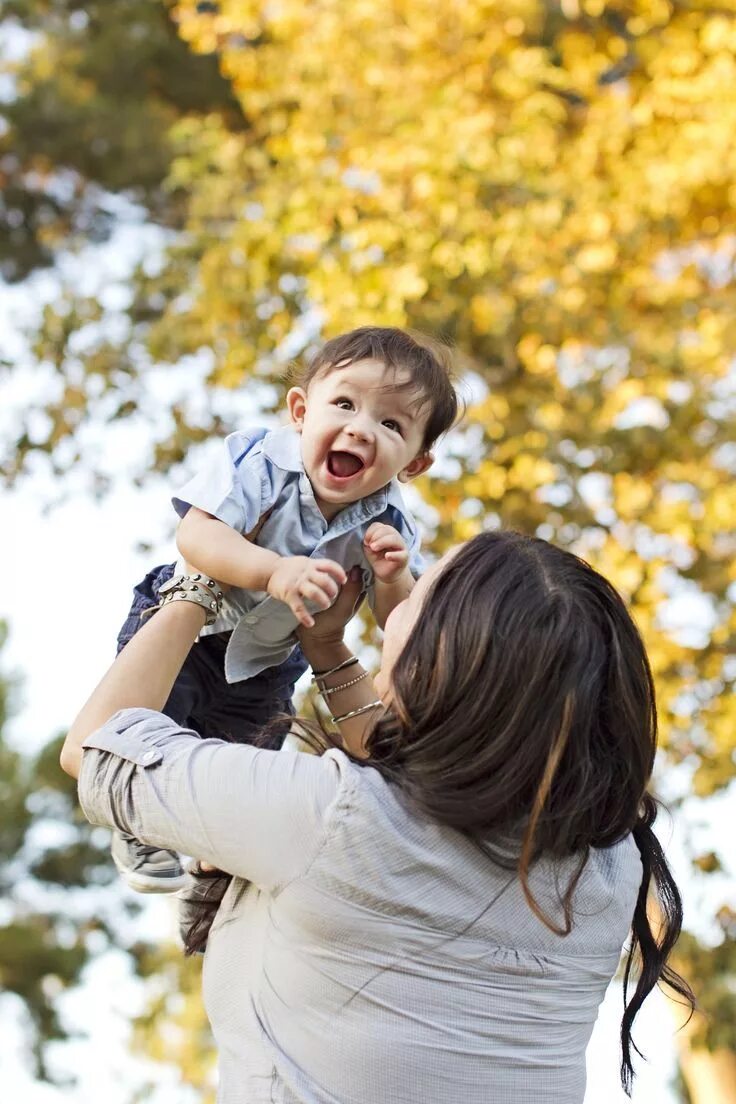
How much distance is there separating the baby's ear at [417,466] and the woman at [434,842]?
67 cm

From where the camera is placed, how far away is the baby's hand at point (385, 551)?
6.57 feet

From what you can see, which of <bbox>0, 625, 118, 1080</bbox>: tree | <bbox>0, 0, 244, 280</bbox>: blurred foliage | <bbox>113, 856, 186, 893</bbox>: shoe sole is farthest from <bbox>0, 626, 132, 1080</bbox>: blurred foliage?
<bbox>113, 856, 186, 893</bbox>: shoe sole

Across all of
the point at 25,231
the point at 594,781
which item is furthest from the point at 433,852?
the point at 25,231

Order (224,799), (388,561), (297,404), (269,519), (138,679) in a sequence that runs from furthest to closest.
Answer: (297,404), (269,519), (388,561), (138,679), (224,799)

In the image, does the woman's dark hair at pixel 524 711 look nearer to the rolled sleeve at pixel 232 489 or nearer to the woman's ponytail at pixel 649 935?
the woman's ponytail at pixel 649 935

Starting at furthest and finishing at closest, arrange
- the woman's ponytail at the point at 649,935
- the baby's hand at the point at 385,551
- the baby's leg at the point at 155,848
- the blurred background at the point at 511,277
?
1. the blurred background at the point at 511,277
2. the baby's leg at the point at 155,848
3. the baby's hand at the point at 385,551
4. the woman's ponytail at the point at 649,935

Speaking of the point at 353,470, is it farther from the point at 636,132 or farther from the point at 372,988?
the point at 636,132

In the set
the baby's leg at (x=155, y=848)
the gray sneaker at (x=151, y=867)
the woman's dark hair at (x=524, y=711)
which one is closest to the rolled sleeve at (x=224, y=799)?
the woman's dark hair at (x=524, y=711)

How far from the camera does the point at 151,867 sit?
2316 mm

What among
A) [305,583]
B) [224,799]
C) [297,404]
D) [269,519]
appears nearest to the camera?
[224,799]

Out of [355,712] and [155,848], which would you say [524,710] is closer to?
[355,712]

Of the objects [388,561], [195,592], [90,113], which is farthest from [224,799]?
[90,113]

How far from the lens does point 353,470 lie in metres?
2.10

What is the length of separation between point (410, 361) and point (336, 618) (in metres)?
0.42
